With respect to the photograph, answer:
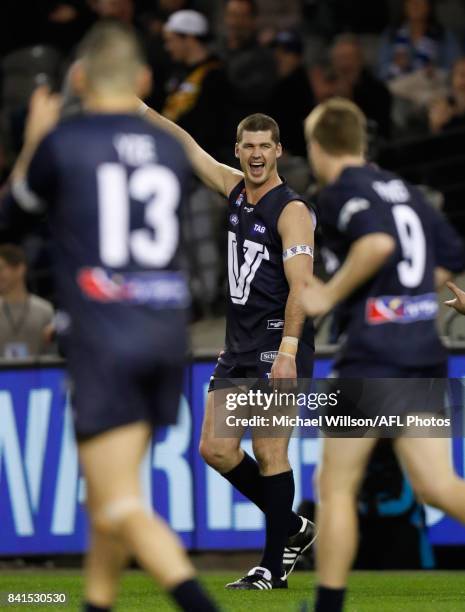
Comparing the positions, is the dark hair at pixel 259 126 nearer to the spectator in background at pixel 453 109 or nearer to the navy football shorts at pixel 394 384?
the navy football shorts at pixel 394 384

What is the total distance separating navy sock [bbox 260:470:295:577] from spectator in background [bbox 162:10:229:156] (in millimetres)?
5300

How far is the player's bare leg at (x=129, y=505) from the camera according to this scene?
527 cm

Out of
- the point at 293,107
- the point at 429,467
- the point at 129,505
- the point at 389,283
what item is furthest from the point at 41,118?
the point at 293,107

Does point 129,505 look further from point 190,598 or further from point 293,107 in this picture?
point 293,107

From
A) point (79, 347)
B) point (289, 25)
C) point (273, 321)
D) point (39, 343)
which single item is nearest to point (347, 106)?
point (79, 347)

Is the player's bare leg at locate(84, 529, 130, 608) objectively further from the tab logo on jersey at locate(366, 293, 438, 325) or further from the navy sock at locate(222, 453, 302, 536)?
the navy sock at locate(222, 453, 302, 536)

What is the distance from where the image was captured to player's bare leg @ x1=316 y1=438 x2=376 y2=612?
19.9 feet

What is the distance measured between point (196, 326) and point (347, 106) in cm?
780

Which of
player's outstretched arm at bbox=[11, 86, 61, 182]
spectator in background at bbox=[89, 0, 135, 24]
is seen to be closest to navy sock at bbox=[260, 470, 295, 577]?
player's outstretched arm at bbox=[11, 86, 61, 182]

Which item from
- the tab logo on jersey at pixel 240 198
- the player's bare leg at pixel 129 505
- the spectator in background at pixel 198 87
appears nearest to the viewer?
the player's bare leg at pixel 129 505

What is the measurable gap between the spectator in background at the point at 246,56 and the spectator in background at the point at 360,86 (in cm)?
66

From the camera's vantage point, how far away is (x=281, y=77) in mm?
14312

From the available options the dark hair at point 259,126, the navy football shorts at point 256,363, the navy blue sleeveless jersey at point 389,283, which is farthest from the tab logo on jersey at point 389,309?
the dark hair at point 259,126

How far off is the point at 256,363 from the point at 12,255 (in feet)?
13.6
